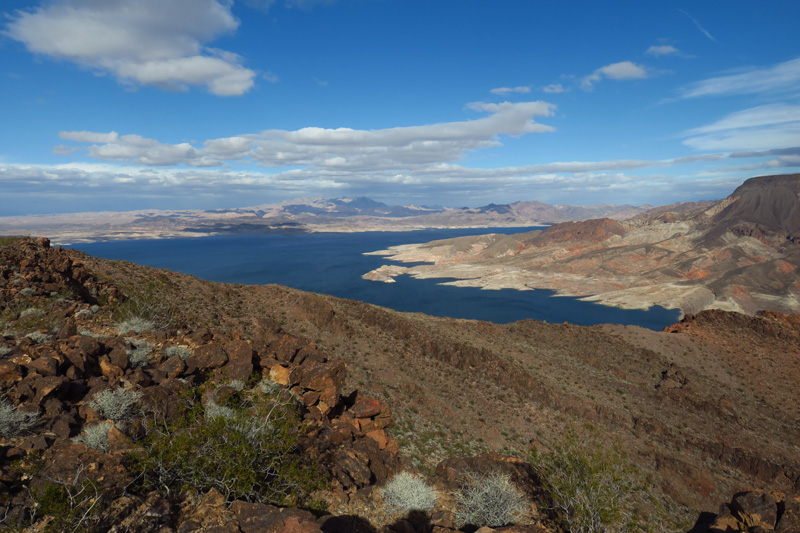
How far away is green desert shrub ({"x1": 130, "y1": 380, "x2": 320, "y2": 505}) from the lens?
9.49m

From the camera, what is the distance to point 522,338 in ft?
142

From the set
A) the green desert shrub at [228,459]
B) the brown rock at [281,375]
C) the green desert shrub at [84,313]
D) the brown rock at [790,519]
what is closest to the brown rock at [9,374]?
the green desert shrub at [228,459]

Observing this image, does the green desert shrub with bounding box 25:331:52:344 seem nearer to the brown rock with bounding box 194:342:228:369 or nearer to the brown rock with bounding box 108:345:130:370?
the brown rock with bounding box 108:345:130:370

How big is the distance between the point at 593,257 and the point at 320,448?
527 ft

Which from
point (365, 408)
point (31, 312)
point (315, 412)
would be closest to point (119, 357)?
point (315, 412)

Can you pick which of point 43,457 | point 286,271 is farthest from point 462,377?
point 286,271

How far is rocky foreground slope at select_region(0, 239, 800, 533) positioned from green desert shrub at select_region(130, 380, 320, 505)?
7 centimetres

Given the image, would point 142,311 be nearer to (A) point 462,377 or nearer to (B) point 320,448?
(B) point 320,448

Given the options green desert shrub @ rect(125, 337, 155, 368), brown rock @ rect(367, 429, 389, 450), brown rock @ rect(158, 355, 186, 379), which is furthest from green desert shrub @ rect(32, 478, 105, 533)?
brown rock @ rect(367, 429, 389, 450)

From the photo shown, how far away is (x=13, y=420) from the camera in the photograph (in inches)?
388

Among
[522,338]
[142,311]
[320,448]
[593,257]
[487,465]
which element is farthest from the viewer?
[593,257]

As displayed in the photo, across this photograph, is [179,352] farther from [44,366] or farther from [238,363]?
[44,366]

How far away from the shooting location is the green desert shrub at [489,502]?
11.1m

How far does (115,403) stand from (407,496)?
9407 millimetres
